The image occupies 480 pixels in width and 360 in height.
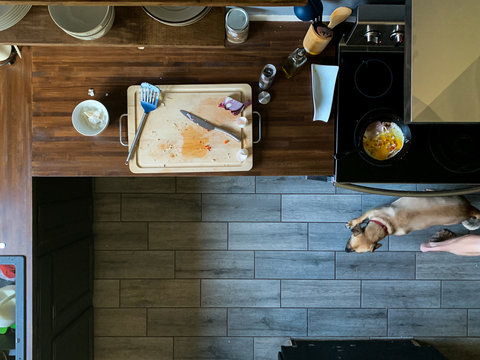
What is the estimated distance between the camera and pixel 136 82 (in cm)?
144

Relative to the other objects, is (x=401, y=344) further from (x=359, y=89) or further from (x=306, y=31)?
(x=306, y=31)

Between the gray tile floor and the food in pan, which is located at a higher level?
the food in pan

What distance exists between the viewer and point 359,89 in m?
1.48

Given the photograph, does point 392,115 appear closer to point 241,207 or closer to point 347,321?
point 241,207

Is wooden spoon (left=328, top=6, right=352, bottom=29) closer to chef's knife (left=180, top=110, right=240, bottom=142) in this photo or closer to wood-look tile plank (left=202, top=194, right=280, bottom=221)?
chef's knife (left=180, top=110, right=240, bottom=142)

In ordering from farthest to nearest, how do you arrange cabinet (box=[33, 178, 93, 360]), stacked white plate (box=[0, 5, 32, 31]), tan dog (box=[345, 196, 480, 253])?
tan dog (box=[345, 196, 480, 253]) → cabinet (box=[33, 178, 93, 360]) → stacked white plate (box=[0, 5, 32, 31])

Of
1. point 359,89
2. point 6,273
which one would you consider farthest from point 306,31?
point 6,273

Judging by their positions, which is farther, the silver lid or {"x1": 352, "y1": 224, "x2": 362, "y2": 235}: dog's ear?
{"x1": 352, "y1": 224, "x2": 362, "y2": 235}: dog's ear

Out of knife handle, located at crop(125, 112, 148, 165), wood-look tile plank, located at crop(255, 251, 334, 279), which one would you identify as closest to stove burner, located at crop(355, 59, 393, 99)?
knife handle, located at crop(125, 112, 148, 165)

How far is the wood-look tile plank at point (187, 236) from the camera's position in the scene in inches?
87.1

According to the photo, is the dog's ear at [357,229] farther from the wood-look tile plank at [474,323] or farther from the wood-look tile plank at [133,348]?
the wood-look tile plank at [133,348]

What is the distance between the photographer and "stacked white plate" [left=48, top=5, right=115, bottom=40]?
46.8 inches

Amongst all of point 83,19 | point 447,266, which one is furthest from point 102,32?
point 447,266

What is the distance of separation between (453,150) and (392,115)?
32 centimetres
